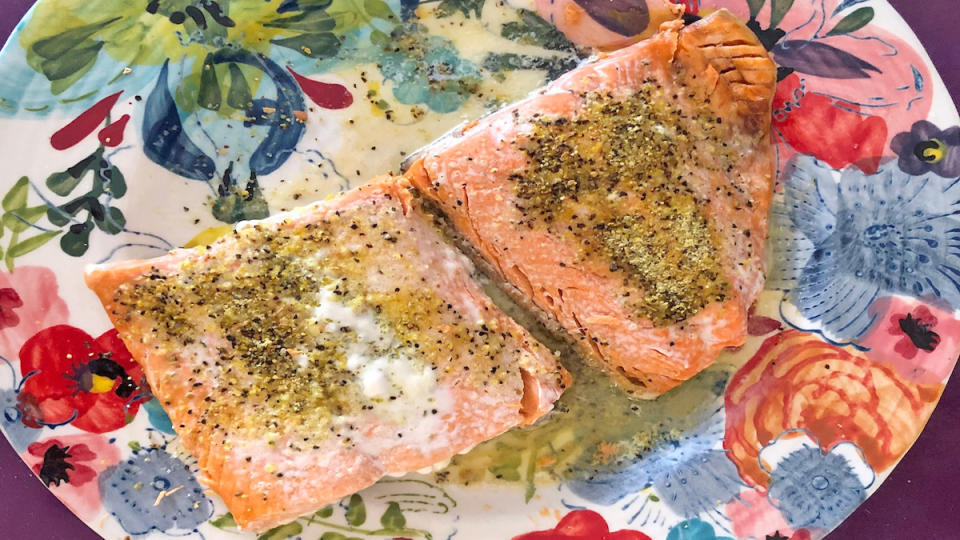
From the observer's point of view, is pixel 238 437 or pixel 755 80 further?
pixel 755 80

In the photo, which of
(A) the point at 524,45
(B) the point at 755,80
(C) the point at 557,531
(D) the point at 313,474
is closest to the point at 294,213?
(D) the point at 313,474

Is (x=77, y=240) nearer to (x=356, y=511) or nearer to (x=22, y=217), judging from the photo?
(x=22, y=217)

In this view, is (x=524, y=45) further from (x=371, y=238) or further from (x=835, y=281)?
(x=835, y=281)

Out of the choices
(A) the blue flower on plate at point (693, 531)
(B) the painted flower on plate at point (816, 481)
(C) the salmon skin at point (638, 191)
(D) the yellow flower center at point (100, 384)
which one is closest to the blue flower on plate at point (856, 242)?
(C) the salmon skin at point (638, 191)

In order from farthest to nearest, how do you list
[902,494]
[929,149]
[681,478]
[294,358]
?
1. [902,494]
2. [681,478]
3. [929,149]
4. [294,358]

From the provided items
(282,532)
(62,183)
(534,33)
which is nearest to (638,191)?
(534,33)

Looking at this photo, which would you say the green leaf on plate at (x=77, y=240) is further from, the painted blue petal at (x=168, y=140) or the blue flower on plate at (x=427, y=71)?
the blue flower on plate at (x=427, y=71)
